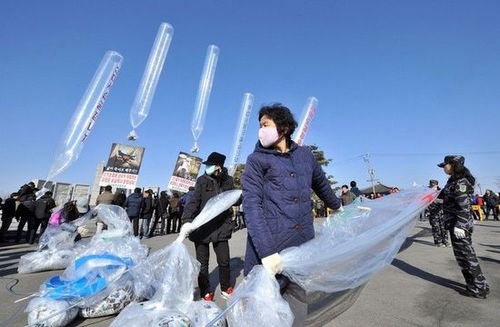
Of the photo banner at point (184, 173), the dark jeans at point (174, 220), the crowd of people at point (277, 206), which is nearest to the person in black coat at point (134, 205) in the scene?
the photo banner at point (184, 173)

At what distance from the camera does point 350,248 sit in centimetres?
→ 216

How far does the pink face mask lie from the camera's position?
2234 millimetres

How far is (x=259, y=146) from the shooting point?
2277 millimetres

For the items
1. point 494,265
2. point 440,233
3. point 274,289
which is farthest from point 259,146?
point 440,233

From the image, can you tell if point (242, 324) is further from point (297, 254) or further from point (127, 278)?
point (127, 278)

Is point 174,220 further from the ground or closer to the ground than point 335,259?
closer to the ground

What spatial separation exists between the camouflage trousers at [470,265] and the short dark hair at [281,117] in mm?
3366

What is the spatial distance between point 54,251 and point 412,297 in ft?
19.4

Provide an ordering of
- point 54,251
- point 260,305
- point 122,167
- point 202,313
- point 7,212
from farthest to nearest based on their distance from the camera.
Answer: point 122,167
point 7,212
point 54,251
point 202,313
point 260,305

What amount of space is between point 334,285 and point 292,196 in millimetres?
676

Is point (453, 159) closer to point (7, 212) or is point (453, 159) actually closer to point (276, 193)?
point (276, 193)

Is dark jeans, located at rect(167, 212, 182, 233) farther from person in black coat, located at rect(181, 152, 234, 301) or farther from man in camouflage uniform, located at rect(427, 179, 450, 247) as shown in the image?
person in black coat, located at rect(181, 152, 234, 301)

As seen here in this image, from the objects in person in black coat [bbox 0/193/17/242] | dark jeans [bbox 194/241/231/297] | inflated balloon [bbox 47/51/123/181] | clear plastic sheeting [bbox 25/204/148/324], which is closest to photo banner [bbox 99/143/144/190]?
person in black coat [bbox 0/193/17/242]

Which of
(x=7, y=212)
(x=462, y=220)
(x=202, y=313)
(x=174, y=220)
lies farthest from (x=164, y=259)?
(x=174, y=220)
